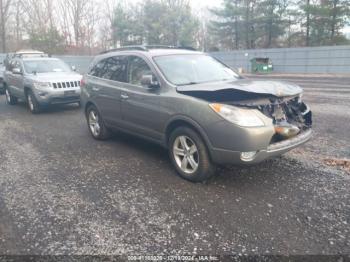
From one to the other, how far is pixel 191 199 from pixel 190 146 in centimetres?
79

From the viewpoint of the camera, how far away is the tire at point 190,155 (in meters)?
4.05

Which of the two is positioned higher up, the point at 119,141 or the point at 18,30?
the point at 18,30

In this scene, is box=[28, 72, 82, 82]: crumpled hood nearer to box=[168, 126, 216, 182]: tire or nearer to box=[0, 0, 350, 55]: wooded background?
box=[168, 126, 216, 182]: tire

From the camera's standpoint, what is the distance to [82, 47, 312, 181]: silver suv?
3.76 m

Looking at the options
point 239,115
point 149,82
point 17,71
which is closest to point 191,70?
point 149,82

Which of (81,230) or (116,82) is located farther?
(116,82)

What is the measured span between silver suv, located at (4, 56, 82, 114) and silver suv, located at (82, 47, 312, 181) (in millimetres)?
4302

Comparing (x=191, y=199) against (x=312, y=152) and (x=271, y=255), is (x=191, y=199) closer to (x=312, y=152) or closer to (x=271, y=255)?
(x=271, y=255)

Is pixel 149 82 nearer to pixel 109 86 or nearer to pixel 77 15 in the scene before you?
pixel 109 86

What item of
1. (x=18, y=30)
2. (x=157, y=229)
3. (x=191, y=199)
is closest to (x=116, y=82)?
(x=191, y=199)

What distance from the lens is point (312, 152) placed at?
5.38 m

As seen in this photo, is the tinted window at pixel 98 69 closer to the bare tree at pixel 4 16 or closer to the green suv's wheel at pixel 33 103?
the green suv's wheel at pixel 33 103

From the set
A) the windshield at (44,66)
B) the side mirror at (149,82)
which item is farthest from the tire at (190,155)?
the windshield at (44,66)

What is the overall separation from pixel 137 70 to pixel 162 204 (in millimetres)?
2435
